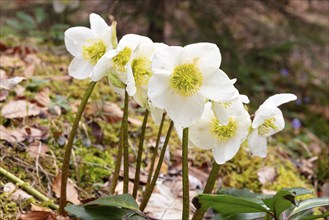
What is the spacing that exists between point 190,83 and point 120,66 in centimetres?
19

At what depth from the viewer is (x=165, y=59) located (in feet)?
4.14

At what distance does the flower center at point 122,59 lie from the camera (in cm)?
133

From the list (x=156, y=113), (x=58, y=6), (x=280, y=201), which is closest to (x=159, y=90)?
(x=156, y=113)

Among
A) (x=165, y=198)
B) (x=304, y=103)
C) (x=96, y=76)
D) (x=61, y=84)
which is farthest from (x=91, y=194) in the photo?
(x=304, y=103)

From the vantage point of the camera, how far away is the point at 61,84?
257 centimetres

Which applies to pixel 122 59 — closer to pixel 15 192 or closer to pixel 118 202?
pixel 118 202

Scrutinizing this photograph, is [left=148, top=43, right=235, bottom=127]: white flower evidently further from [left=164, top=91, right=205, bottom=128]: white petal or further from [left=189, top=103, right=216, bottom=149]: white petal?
[left=189, top=103, right=216, bottom=149]: white petal

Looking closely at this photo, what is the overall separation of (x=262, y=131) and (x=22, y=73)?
58.2 inches

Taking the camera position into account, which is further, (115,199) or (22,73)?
(22,73)

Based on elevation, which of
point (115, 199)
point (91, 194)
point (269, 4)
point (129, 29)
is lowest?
point (91, 194)

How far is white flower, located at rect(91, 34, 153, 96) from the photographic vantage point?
4.21 feet

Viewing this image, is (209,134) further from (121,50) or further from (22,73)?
(22,73)

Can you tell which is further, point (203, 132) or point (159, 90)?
point (203, 132)

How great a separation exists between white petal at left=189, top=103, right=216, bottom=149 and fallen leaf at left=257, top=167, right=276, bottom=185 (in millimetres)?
882
